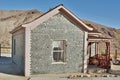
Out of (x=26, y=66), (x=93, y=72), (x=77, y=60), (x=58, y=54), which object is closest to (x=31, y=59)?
(x=26, y=66)

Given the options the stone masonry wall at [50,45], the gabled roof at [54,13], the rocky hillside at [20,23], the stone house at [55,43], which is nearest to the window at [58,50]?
the stone house at [55,43]

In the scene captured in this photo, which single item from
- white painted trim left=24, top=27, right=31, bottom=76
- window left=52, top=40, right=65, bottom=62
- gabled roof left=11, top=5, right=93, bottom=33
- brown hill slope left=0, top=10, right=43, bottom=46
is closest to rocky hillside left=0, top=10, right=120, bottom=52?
brown hill slope left=0, top=10, right=43, bottom=46

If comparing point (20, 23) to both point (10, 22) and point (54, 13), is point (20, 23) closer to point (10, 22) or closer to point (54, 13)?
point (10, 22)

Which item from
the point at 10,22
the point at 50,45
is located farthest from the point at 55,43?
the point at 10,22

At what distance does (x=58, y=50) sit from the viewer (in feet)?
65.8

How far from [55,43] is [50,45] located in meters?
0.47

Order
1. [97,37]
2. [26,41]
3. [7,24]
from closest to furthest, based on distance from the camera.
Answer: [26,41]
[97,37]
[7,24]

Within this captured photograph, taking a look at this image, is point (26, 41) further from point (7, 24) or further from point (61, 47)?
point (7, 24)

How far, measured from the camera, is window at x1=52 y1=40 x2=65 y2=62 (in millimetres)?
19983

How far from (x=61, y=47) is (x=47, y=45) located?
1.18 meters

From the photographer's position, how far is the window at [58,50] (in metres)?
20.0

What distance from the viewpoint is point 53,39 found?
19750mm

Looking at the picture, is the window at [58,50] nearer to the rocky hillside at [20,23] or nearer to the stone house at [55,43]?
the stone house at [55,43]

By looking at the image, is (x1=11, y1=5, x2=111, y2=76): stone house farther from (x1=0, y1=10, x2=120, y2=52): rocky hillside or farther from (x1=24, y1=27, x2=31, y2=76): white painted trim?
(x1=0, y1=10, x2=120, y2=52): rocky hillside
